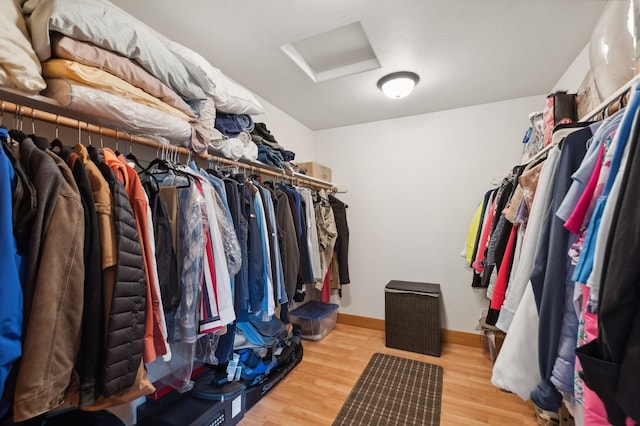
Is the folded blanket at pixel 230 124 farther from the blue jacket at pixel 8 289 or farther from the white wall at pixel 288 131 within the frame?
Answer: the blue jacket at pixel 8 289

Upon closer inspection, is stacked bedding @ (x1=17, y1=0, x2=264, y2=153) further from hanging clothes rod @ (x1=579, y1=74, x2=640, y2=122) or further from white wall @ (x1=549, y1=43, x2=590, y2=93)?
white wall @ (x1=549, y1=43, x2=590, y2=93)

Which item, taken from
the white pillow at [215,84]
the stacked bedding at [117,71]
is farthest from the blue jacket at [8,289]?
the white pillow at [215,84]

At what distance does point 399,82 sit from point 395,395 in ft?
7.48

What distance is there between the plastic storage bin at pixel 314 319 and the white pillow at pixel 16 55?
249 centimetres

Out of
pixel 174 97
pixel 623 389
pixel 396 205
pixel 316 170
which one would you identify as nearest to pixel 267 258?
pixel 174 97

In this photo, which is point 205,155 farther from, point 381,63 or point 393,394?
point 393,394

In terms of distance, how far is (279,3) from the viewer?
4.42 feet

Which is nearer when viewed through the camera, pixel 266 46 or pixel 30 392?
pixel 30 392

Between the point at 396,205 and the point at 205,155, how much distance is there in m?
2.11

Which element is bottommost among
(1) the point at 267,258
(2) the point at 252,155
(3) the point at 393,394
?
(3) the point at 393,394

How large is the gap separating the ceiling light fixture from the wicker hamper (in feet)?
5.81

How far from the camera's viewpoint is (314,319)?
2.64m

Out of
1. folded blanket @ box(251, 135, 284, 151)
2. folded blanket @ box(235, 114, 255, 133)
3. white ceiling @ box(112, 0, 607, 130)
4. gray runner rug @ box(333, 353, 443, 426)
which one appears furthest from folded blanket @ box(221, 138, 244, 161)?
gray runner rug @ box(333, 353, 443, 426)

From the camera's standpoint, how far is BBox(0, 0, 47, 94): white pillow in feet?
2.57
